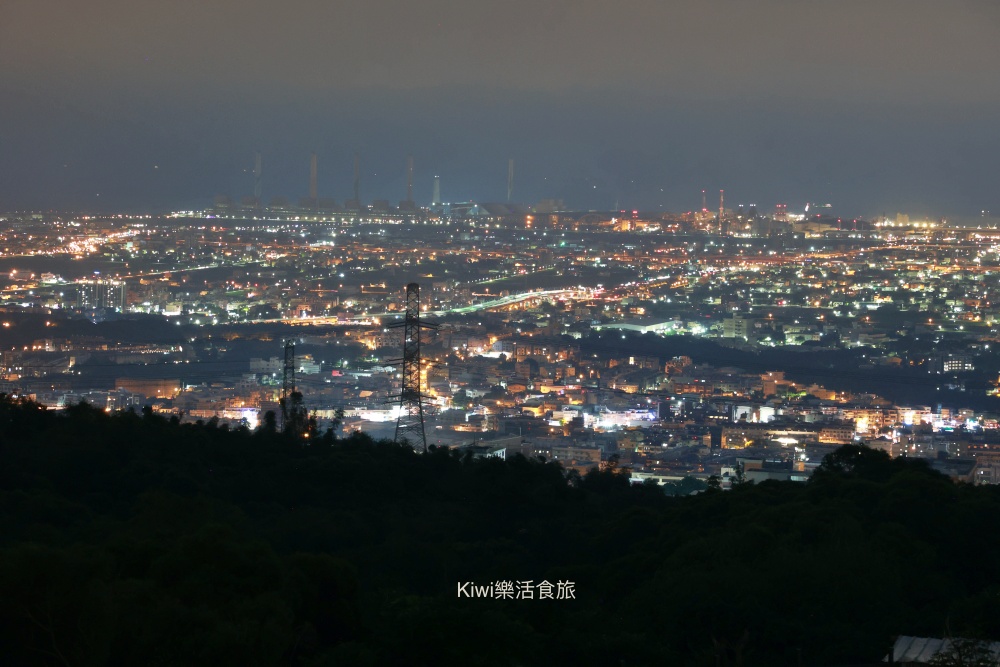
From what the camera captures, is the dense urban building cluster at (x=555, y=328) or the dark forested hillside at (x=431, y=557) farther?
the dense urban building cluster at (x=555, y=328)

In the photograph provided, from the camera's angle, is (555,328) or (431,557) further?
(555,328)

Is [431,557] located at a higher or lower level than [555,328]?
lower

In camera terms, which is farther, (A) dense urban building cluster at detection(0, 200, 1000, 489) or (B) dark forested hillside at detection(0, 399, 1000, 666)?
(A) dense urban building cluster at detection(0, 200, 1000, 489)

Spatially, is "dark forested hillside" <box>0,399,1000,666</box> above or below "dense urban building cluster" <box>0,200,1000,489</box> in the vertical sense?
below

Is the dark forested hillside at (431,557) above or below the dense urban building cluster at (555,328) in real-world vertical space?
below
